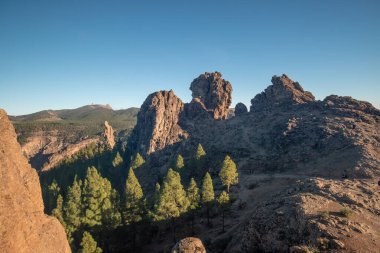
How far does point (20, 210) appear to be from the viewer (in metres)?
26.2

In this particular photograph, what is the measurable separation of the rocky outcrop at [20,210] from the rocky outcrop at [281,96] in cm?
11312

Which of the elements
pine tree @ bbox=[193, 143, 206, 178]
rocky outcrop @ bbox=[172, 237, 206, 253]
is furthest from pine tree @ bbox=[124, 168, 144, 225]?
rocky outcrop @ bbox=[172, 237, 206, 253]

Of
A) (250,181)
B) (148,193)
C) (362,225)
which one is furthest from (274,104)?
(362,225)

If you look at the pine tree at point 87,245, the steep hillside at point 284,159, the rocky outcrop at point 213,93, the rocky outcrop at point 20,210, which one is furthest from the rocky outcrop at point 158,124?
the rocky outcrop at point 20,210

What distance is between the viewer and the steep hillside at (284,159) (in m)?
32.1

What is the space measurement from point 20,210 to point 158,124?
115 metres

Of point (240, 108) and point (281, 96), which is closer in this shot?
point (281, 96)

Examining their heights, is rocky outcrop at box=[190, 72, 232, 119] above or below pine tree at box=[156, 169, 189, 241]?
above

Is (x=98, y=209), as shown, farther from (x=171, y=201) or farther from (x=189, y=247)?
(x=189, y=247)

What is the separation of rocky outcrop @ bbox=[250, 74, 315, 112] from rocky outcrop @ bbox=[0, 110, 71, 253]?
113 metres

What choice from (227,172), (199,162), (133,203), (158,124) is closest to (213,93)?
(158,124)

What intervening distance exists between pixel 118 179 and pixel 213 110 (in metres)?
65.0

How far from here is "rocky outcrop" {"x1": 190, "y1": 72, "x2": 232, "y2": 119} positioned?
153125 millimetres

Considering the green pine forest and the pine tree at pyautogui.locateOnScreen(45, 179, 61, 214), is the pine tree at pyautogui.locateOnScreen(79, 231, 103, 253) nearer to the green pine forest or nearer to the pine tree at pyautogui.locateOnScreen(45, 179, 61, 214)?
the green pine forest
